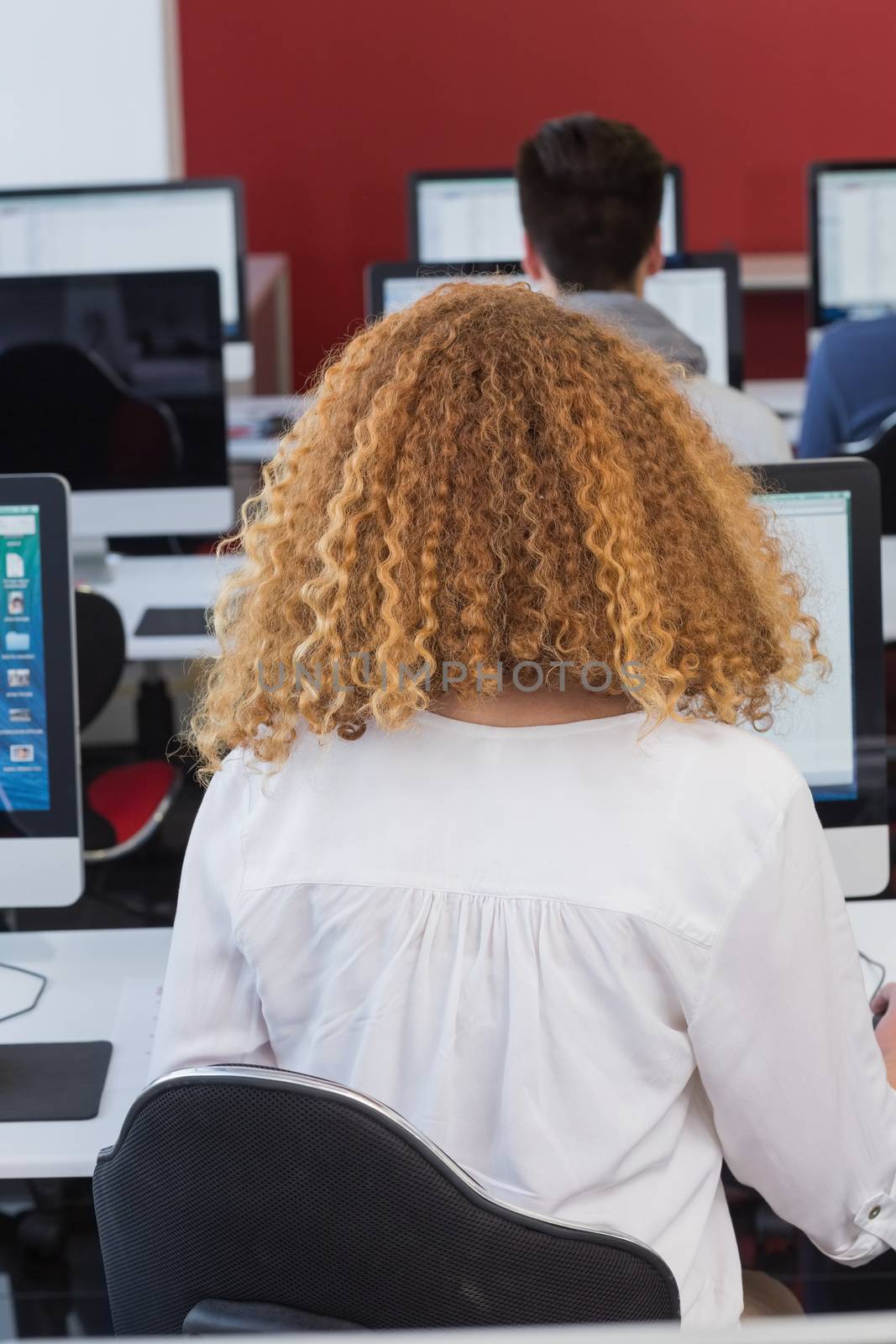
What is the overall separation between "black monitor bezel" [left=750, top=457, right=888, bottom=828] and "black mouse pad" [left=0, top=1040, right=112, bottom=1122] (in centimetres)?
73

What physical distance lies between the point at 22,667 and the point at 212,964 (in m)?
0.47

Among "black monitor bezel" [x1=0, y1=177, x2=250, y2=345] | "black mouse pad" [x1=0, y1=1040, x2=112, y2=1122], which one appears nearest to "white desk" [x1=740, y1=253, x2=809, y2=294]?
"black monitor bezel" [x1=0, y1=177, x2=250, y2=345]

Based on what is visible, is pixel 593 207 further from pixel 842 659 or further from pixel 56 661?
pixel 56 661

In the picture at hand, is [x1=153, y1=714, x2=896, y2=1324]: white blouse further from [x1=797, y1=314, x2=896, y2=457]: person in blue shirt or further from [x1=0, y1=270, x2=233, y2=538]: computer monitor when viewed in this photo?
[x1=797, y1=314, x2=896, y2=457]: person in blue shirt

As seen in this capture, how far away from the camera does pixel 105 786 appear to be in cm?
249

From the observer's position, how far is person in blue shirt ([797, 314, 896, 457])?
303 cm

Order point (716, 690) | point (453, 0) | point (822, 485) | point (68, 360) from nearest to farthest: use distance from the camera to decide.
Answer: point (716, 690), point (822, 485), point (68, 360), point (453, 0)

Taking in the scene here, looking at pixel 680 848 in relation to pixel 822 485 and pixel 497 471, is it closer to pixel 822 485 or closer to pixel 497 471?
pixel 497 471

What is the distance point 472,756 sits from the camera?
3.17ft

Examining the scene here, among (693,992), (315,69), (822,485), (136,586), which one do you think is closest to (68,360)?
(136,586)

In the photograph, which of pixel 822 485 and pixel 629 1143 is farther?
pixel 822 485

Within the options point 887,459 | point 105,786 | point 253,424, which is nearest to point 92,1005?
point 105,786

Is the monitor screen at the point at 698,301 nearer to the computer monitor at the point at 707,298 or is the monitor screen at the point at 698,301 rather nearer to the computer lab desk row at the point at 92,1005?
the computer monitor at the point at 707,298

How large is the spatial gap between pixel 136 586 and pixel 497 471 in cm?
213
